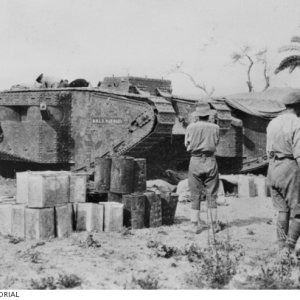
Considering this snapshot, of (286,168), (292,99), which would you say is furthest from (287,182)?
(292,99)

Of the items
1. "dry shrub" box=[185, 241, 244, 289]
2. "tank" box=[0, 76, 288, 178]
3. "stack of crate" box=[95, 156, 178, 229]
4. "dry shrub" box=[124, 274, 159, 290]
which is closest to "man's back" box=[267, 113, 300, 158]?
"dry shrub" box=[185, 241, 244, 289]

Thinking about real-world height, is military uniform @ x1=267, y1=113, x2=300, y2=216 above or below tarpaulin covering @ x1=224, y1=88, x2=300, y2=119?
below

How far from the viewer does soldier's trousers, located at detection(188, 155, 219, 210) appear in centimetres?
771

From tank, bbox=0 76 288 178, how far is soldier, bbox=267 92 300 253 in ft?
17.7

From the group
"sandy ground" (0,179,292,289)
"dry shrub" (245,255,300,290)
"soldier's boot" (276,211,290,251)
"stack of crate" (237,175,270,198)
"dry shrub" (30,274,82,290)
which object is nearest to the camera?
"dry shrub" (245,255,300,290)

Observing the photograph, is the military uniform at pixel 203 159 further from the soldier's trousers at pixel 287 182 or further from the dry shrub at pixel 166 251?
the soldier's trousers at pixel 287 182

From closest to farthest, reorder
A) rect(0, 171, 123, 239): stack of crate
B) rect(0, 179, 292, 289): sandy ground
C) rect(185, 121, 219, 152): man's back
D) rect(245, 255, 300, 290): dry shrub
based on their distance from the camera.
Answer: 1. rect(245, 255, 300, 290): dry shrub
2. rect(0, 179, 292, 289): sandy ground
3. rect(0, 171, 123, 239): stack of crate
4. rect(185, 121, 219, 152): man's back

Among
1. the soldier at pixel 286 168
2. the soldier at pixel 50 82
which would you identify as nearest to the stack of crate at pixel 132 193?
the soldier at pixel 286 168

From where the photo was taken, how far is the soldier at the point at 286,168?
5.91 meters

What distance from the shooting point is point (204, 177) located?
783cm

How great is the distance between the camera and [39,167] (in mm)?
12938

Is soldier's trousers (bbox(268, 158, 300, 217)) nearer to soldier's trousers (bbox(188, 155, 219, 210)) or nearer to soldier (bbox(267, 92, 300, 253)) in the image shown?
soldier (bbox(267, 92, 300, 253))

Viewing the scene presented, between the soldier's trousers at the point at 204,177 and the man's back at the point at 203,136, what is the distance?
15 cm

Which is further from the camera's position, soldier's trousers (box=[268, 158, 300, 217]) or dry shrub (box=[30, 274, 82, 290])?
soldier's trousers (box=[268, 158, 300, 217])
